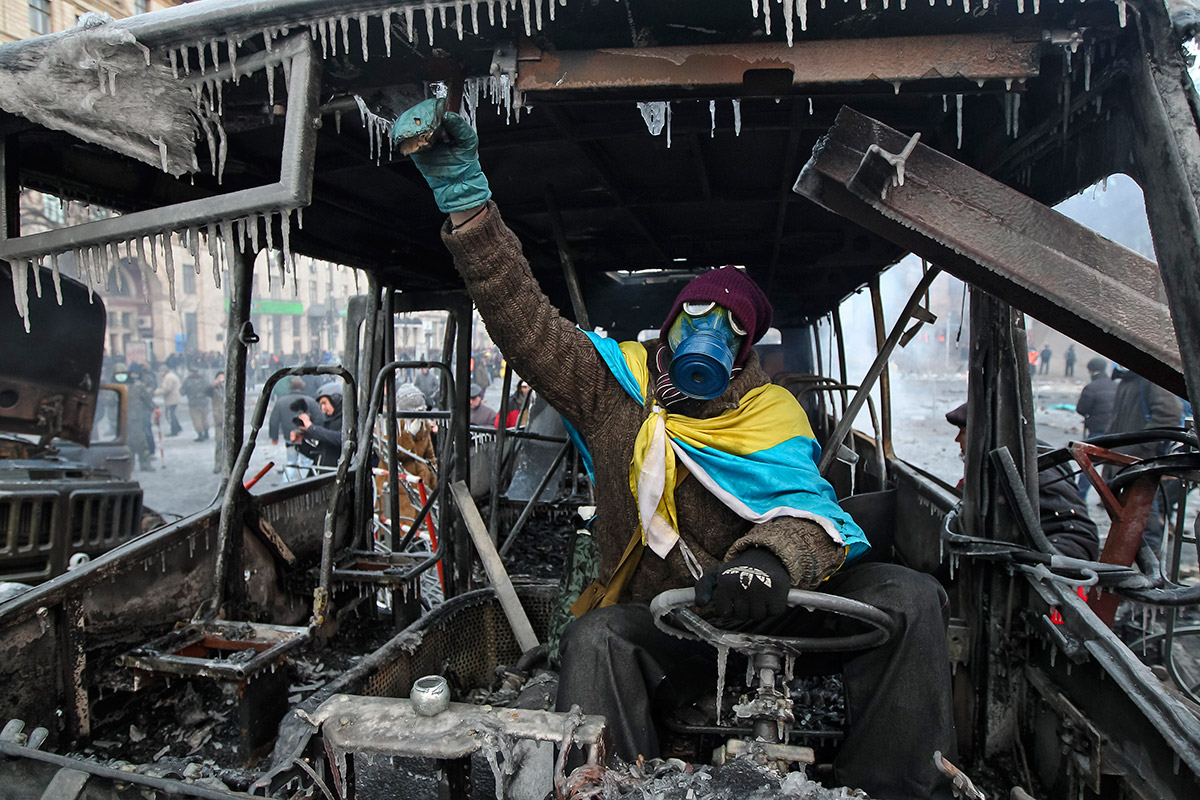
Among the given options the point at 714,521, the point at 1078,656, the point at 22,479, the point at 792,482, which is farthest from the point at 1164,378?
the point at 22,479

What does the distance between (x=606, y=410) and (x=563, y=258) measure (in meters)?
1.69

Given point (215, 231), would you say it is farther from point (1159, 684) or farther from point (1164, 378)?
point (1159, 684)

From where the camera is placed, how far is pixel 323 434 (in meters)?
8.65

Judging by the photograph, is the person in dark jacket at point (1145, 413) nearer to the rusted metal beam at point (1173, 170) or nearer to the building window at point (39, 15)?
the rusted metal beam at point (1173, 170)

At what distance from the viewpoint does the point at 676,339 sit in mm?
2828

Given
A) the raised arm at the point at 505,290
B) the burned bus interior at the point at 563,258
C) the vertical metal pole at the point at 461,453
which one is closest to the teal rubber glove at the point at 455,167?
the raised arm at the point at 505,290

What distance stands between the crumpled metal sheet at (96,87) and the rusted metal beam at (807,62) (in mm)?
1122

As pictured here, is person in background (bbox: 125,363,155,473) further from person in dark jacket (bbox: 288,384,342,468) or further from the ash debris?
the ash debris

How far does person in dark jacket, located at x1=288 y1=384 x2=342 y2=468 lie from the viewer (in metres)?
8.66

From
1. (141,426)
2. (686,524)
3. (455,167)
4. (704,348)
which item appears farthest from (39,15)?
(686,524)

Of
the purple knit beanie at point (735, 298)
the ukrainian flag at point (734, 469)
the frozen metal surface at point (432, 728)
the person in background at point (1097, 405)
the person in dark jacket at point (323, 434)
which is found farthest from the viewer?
the person in background at point (1097, 405)

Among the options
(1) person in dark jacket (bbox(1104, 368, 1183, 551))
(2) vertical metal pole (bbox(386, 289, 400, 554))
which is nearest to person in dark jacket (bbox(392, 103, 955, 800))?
(2) vertical metal pole (bbox(386, 289, 400, 554))

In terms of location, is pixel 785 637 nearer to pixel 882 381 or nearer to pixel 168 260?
pixel 168 260

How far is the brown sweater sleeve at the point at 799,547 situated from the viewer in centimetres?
222
